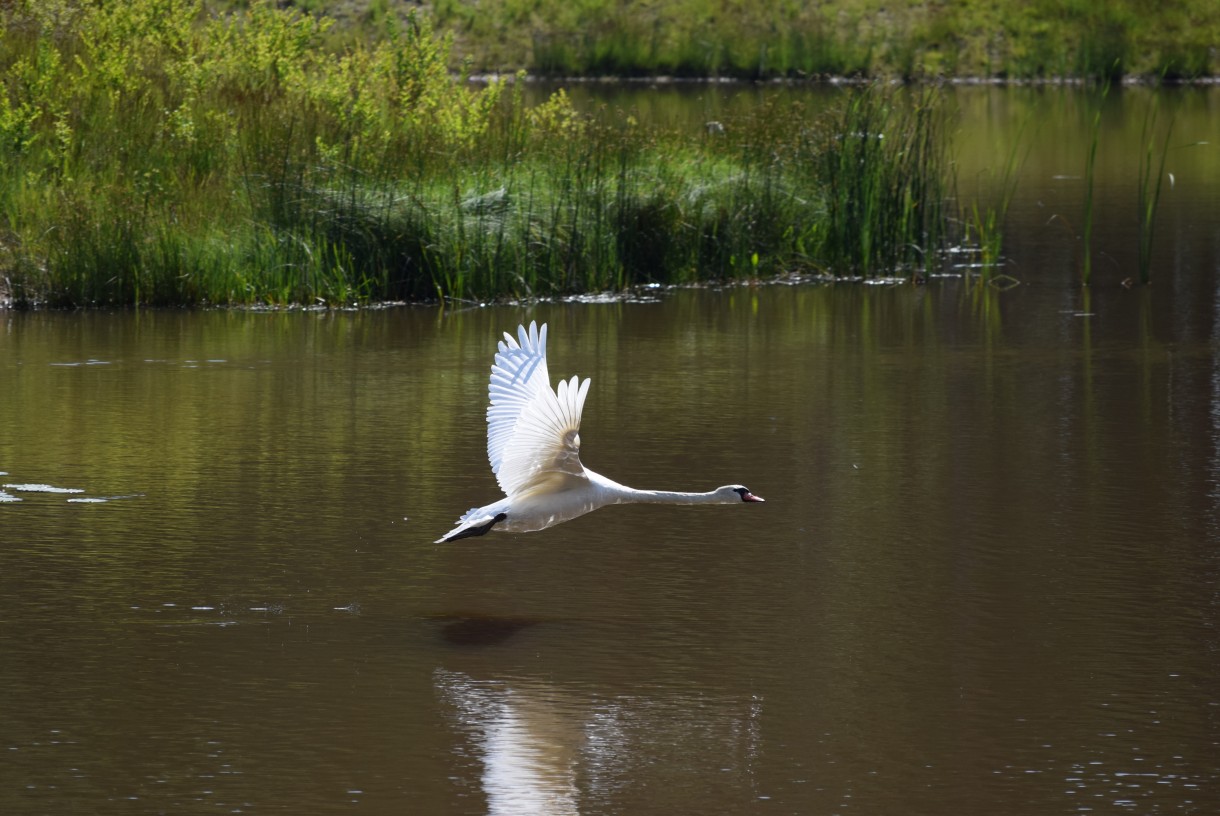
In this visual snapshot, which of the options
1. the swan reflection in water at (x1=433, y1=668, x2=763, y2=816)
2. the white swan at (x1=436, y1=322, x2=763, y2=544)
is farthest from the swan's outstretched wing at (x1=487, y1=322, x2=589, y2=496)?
the swan reflection in water at (x1=433, y1=668, x2=763, y2=816)

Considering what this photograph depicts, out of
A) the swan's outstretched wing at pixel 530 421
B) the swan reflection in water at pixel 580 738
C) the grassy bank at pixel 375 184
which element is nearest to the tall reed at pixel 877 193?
the grassy bank at pixel 375 184

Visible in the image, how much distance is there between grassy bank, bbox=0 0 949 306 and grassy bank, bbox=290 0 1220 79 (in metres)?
28.6

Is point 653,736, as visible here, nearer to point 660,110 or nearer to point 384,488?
point 384,488

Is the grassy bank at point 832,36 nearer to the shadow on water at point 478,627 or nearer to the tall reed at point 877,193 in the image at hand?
the tall reed at point 877,193

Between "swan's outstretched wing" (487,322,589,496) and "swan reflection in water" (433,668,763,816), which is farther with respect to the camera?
"swan's outstretched wing" (487,322,589,496)

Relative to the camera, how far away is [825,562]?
8.03 m

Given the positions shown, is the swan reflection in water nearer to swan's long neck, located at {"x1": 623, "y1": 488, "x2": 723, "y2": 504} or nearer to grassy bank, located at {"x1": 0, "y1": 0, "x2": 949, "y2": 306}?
swan's long neck, located at {"x1": 623, "y1": 488, "x2": 723, "y2": 504}

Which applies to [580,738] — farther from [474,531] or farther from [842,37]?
[842,37]

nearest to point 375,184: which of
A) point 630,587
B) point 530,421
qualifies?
point 630,587

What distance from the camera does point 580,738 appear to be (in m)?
6.02

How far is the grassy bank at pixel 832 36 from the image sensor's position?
46344 mm

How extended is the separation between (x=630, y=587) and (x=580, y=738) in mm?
1707

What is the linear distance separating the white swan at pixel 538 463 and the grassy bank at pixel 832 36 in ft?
128

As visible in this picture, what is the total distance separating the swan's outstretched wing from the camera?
718 cm
